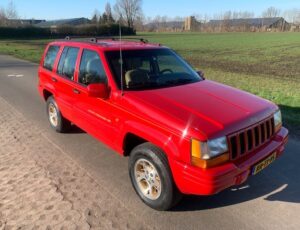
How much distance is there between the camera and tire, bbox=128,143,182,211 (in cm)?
370

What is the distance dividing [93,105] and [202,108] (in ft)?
5.72

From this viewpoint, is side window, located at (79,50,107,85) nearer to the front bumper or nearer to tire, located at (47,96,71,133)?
tire, located at (47,96,71,133)

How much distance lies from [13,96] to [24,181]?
6.14 meters

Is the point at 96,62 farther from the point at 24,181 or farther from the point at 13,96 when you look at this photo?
the point at 13,96

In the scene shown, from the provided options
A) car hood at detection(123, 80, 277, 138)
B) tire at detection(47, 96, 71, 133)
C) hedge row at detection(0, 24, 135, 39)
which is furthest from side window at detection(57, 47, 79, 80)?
hedge row at detection(0, 24, 135, 39)

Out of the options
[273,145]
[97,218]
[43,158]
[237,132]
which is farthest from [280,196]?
[43,158]

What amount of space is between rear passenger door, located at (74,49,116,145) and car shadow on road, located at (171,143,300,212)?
1.39 metres

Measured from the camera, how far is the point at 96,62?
16.1ft

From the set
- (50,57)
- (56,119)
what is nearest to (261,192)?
(56,119)

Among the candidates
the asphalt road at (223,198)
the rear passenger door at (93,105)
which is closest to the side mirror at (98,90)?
the rear passenger door at (93,105)

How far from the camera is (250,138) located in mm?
3766

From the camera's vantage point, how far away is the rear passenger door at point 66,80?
5.51 meters

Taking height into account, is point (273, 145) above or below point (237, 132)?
below

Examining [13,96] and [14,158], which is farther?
[13,96]
